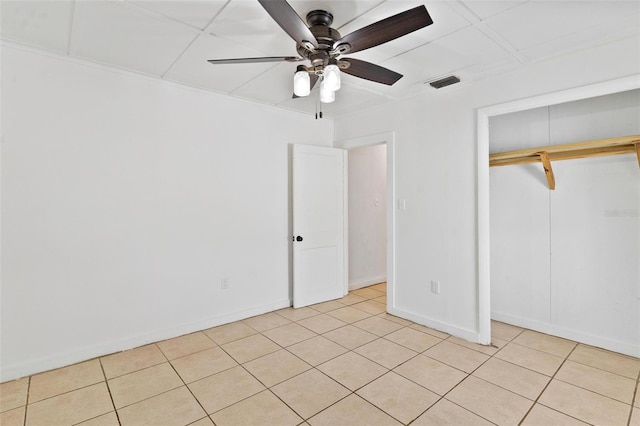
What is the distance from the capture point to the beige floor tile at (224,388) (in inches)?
83.3

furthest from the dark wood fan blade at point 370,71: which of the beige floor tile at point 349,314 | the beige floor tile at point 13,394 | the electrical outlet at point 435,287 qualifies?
the beige floor tile at point 13,394

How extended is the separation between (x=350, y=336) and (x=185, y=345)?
1606 mm

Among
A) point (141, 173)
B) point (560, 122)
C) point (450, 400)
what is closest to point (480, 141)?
point (560, 122)

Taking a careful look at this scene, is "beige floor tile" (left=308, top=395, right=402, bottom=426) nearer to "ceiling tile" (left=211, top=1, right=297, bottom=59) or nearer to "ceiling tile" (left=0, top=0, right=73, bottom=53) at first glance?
"ceiling tile" (left=211, top=1, right=297, bottom=59)

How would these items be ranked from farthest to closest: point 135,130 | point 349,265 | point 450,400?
1. point 349,265
2. point 135,130
3. point 450,400

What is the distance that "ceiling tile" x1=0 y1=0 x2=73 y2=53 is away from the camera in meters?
1.92

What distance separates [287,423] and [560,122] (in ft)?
11.7

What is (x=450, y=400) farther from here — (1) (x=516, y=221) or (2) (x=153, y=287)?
(2) (x=153, y=287)

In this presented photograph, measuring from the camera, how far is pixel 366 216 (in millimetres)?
Result: 5035

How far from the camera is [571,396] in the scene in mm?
2145

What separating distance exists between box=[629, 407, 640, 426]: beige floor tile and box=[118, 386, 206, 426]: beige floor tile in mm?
2639

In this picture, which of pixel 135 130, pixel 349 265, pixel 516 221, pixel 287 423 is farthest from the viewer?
pixel 349 265

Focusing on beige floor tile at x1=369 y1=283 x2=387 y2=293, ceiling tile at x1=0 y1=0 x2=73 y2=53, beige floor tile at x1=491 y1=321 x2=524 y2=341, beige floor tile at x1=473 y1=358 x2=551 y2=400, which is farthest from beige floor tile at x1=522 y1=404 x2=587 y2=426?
ceiling tile at x1=0 y1=0 x2=73 y2=53

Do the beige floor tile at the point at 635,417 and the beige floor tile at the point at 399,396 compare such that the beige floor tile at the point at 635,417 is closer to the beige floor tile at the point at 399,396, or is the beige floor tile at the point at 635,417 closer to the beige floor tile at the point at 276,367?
the beige floor tile at the point at 399,396
